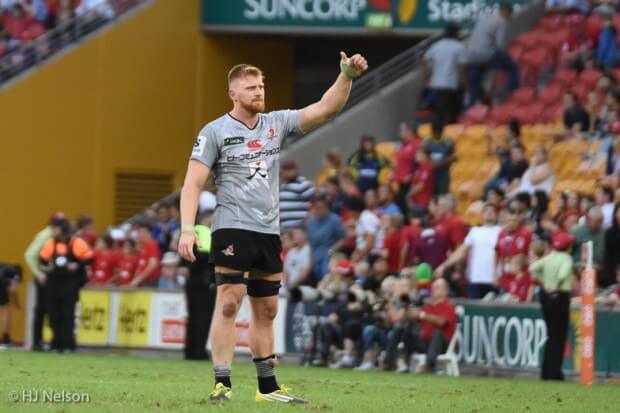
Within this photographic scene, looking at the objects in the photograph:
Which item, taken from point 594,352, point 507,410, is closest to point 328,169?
point 594,352

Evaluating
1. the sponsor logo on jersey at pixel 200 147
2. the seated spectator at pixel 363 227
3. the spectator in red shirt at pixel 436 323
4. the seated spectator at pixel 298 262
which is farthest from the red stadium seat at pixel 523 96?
the sponsor logo on jersey at pixel 200 147

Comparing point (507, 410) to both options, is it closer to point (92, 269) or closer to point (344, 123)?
point (92, 269)

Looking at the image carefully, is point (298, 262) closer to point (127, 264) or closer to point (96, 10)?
point (127, 264)

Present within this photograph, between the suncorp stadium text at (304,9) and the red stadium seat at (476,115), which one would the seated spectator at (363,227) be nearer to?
the red stadium seat at (476,115)

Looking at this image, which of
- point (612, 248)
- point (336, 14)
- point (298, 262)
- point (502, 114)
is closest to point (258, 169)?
point (612, 248)

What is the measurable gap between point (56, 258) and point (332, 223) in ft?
13.7

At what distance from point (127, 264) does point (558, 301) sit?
32.5 feet

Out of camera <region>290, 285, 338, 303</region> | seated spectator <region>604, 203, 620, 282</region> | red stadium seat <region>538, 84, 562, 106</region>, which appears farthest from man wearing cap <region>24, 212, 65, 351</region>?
seated spectator <region>604, 203, 620, 282</region>

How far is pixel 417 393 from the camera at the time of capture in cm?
1381

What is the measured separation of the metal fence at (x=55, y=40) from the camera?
32.1 metres

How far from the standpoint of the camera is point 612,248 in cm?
1953

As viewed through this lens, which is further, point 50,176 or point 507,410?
point 50,176

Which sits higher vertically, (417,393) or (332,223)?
(332,223)

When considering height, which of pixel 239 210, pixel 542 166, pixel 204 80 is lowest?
pixel 239 210
